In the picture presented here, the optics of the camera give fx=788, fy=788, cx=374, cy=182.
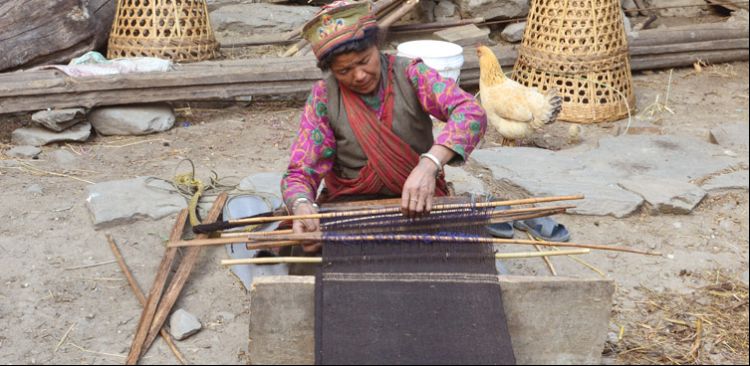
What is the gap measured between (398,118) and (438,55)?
2.46 meters

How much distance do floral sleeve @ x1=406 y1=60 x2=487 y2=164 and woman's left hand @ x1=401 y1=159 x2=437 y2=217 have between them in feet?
0.51

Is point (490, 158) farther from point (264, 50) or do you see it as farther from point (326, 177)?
point (264, 50)

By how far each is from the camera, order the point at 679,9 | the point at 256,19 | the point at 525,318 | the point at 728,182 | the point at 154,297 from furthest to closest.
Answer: the point at 679,9 < the point at 256,19 < the point at 728,182 < the point at 154,297 < the point at 525,318

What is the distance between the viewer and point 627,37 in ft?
21.4

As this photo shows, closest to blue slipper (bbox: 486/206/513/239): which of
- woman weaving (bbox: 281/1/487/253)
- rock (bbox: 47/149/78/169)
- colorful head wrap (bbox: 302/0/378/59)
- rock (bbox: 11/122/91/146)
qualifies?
woman weaving (bbox: 281/1/487/253)

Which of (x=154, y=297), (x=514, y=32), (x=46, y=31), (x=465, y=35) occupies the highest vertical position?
(x=46, y=31)

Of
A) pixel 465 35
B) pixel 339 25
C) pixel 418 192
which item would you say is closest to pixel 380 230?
pixel 418 192

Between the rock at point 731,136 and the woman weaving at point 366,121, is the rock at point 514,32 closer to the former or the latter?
the rock at point 731,136

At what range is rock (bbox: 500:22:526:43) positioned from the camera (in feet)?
23.1

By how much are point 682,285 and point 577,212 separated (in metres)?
0.73

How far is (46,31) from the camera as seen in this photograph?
5625 mm

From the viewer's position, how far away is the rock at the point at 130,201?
379 cm

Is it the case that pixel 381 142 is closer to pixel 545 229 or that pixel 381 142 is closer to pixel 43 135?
pixel 545 229

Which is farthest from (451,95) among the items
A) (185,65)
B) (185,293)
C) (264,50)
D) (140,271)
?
(264,50)
